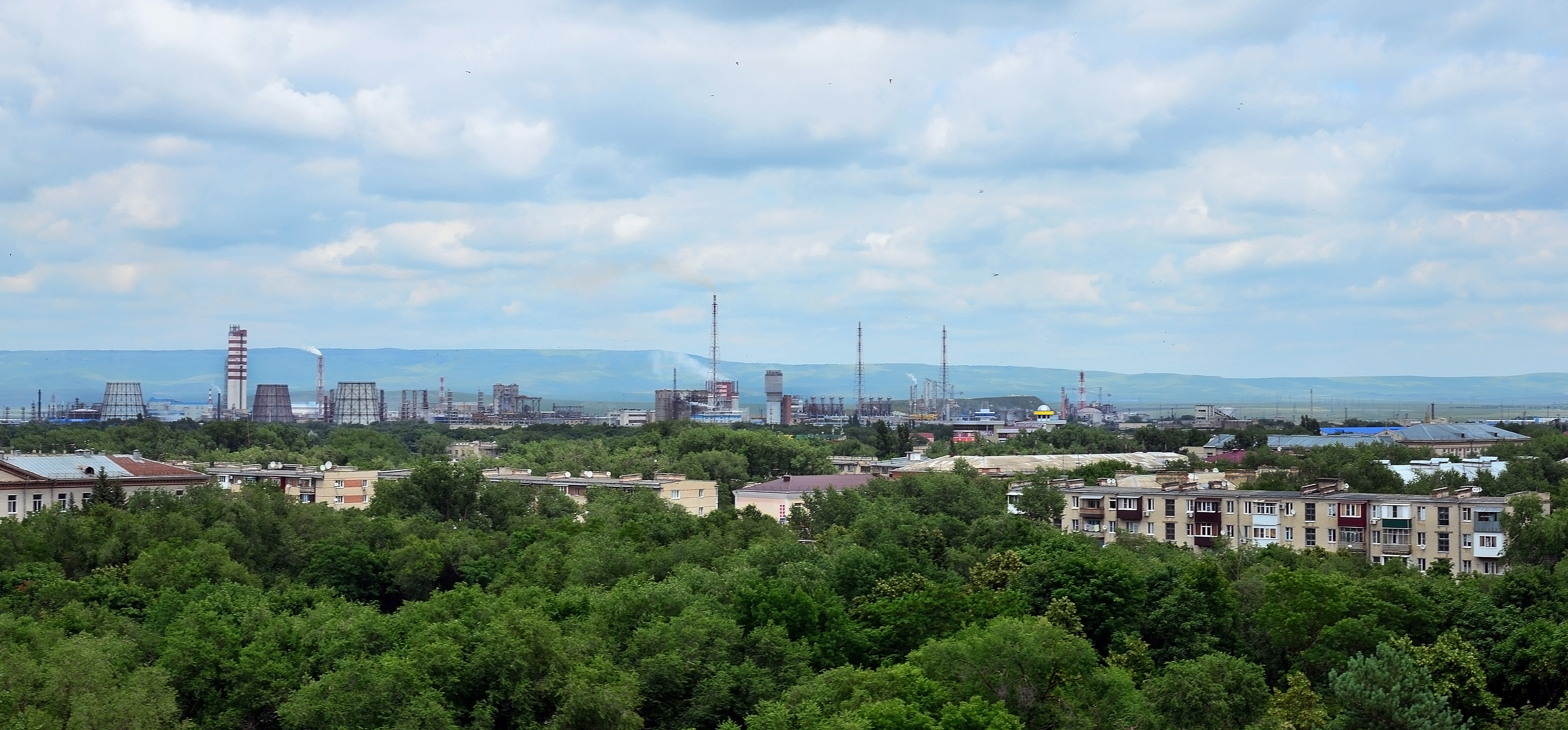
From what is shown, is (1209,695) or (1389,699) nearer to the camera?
(1389,699)

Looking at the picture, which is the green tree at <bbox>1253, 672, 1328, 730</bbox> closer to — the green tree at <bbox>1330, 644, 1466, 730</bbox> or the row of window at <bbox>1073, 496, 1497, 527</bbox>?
the green tree at <bbox>1330, 644, 1466, 730</bbox>

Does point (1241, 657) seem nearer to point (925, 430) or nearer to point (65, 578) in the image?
point (65, 578)

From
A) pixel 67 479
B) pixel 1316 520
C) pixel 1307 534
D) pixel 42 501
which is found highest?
pixel 67 479

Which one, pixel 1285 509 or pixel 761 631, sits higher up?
pixel 1285 509

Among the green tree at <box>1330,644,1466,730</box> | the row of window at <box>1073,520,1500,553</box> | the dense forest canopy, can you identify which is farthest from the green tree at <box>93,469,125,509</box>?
the green tree at <box>1330,644,1466,730</box>

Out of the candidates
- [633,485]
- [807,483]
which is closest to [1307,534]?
[807,483]

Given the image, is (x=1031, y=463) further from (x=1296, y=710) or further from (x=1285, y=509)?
(x=1296, y=710)
